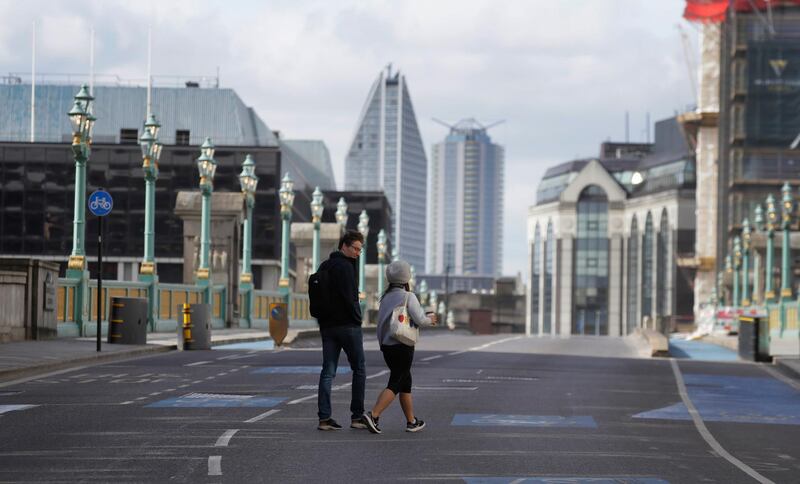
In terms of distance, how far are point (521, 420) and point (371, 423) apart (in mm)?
2768

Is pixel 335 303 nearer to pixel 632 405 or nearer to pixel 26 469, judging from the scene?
pixel 26 469

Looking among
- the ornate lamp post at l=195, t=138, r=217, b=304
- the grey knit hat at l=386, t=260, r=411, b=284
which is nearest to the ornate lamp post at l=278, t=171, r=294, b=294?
the ornate lamp post at l=195, t=138, r=217, b=304

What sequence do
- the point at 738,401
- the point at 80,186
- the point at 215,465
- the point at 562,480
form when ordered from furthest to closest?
1. the point at 80,186
2. the point at 738,401
3. the point at 215,465
4. the point at 562,480

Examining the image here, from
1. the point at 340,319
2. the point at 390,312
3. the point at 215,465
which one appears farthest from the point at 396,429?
the point at 215,465

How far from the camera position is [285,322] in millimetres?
41031

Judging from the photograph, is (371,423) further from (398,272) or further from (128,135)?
(128,135)

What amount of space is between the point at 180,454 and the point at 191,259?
4296 cm

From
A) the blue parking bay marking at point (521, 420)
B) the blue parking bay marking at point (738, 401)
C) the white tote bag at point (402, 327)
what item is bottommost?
the blue parking bay marking at point (738, 401)

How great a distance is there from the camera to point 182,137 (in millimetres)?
125812

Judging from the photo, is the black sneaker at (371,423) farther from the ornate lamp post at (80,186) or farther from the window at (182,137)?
the window at (182,137)

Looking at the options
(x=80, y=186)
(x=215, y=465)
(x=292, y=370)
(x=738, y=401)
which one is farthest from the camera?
(x=80, y=186)

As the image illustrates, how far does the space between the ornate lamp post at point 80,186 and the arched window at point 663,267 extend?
151 m

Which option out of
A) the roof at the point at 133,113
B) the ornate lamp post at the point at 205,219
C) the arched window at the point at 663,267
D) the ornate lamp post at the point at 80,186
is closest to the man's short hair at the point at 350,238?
the ornate lamp post at the point at 80,186

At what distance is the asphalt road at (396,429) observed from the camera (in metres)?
13.2
